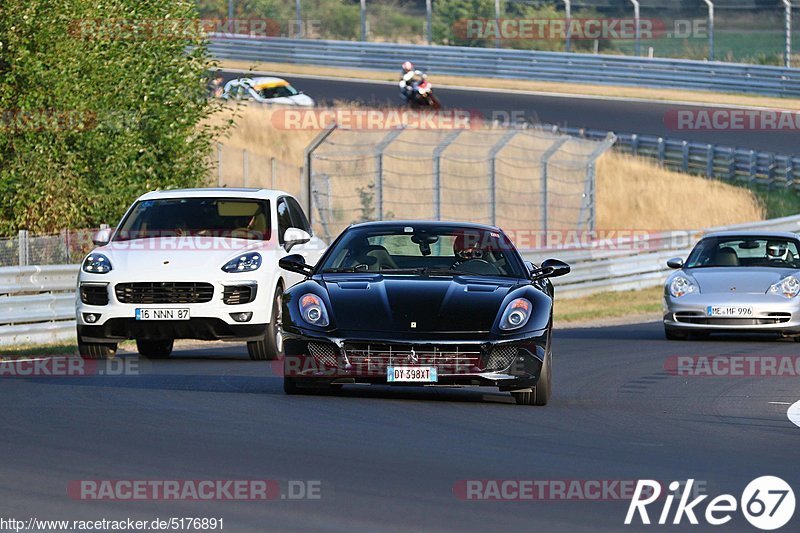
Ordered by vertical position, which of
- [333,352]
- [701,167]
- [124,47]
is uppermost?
[124,47]

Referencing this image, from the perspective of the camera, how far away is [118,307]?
14.8m

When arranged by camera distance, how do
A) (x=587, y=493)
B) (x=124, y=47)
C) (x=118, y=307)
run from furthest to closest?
(x=124, y=47)
(x=118, y=307)
(x=587, y=493)

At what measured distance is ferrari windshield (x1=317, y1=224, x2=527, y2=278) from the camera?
12227mm

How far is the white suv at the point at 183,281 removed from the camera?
14789 mm

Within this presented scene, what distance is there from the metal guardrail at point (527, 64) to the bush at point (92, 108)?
70.2 feet

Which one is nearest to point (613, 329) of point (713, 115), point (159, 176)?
point (159, 176)

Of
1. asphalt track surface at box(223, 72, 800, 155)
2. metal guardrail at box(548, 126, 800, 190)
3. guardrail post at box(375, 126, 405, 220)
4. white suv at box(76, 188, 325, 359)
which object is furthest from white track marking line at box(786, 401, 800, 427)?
asphalt track surface at box(223, 72, 800, 155)

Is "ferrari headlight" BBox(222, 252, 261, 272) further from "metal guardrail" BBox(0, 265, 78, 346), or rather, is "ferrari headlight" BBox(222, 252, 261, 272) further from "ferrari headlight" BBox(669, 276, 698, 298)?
"ferrari headlight" BBox(669, 276, 698, 298)

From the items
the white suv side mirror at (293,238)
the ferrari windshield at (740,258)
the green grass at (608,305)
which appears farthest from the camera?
the green grass at (608,305)

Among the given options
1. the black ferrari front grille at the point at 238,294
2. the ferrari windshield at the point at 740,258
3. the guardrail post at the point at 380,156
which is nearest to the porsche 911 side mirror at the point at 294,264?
the black ferrari front grille at the point at 238,294

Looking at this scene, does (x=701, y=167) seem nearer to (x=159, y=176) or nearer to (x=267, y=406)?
(x=159, y=176)

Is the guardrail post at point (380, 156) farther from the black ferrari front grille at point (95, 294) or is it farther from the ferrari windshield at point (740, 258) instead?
the black ferrari front grille at point (95, 294)

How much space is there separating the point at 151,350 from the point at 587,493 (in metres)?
9.20

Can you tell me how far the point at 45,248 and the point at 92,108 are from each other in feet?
13.0
